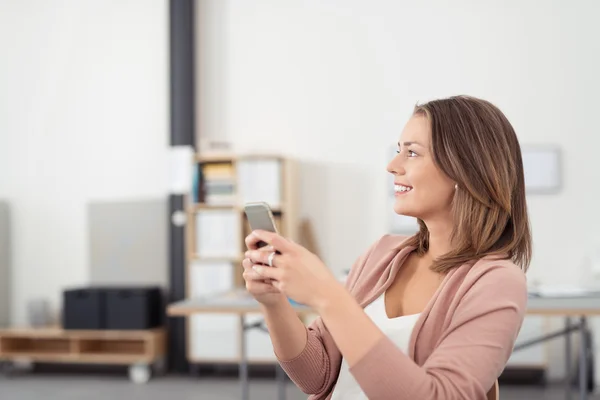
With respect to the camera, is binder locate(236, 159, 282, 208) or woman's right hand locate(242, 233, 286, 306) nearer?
woman's right hand locate(242, 233, 286, 306)

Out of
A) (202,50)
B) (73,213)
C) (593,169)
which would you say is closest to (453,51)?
(593,169)

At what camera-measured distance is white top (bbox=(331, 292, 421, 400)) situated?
49.6 inches

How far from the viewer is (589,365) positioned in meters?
4.40

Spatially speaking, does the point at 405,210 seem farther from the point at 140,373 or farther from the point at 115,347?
the point at 115,347

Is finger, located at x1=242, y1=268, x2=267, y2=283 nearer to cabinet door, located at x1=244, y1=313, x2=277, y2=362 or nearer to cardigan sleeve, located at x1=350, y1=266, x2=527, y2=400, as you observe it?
cardigan sleeve, located at x1=350, y1=266, x2=527, y2=400

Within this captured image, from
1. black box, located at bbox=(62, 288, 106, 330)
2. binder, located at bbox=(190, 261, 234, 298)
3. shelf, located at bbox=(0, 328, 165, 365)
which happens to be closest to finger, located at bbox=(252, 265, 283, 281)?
binder, located at bbox=(190, 261, 234, 298)

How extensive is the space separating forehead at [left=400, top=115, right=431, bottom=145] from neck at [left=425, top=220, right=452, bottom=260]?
0.58 ft

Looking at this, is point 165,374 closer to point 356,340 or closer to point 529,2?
point 529,2

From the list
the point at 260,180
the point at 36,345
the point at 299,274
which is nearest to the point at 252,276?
the point at 299,274

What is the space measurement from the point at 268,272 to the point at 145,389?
3841 millimetres

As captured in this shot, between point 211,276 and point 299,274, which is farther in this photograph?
point 211,276

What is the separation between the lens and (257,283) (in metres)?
1.21

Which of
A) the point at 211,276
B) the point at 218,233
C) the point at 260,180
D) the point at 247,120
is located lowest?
the point at 211,276

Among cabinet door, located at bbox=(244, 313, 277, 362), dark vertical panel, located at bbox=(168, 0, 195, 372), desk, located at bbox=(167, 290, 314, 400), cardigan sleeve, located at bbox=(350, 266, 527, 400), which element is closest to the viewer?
cardigan sleeve, located at bbox=(350, 266, 527, 400)
